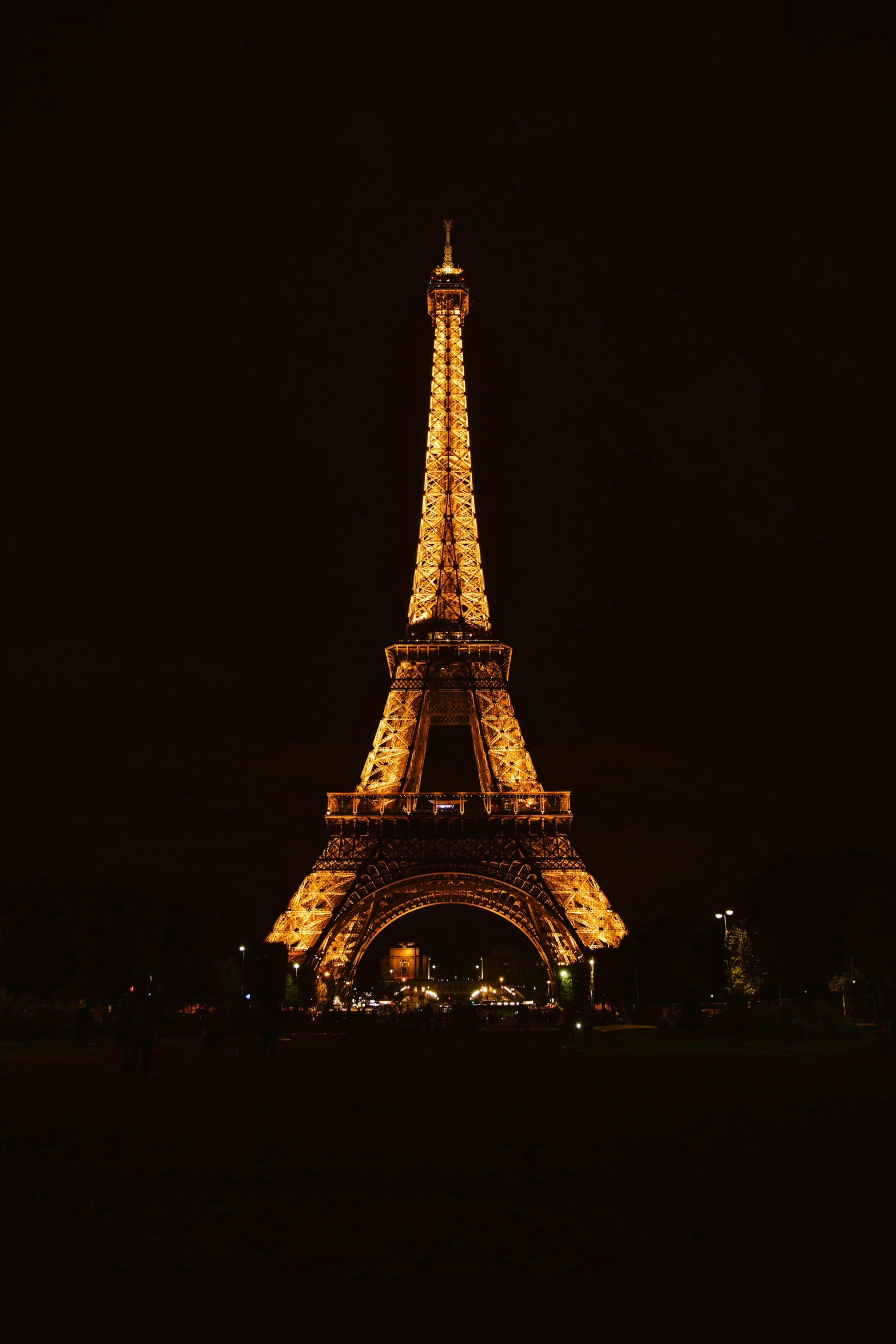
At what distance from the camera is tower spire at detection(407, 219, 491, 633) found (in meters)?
66.9

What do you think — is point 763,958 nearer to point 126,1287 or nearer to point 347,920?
point 347,920

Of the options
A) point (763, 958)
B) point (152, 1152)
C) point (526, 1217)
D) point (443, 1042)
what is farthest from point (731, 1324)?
point (763, 958)

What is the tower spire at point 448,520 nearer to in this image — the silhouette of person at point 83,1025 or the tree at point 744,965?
the tree at point 744,965

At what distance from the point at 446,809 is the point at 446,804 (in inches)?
15.9

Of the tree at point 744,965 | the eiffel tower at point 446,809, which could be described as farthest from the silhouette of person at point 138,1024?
the tree at point 744,965

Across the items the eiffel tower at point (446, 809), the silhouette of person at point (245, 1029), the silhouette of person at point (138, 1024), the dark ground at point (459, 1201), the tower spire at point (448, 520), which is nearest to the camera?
the dark ground at point (459, 1201)

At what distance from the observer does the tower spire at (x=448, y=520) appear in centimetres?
6688

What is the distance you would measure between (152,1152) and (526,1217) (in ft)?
14.1

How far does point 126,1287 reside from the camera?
17.6ft

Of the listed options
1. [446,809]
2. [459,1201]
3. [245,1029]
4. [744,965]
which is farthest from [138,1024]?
[744,965]

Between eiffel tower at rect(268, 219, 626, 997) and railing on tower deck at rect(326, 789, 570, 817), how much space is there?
0.07 meters

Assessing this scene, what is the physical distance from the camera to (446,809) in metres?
62.1

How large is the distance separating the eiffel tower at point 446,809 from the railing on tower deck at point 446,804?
0.07m

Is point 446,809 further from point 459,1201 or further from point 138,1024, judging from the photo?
point 459,1201
